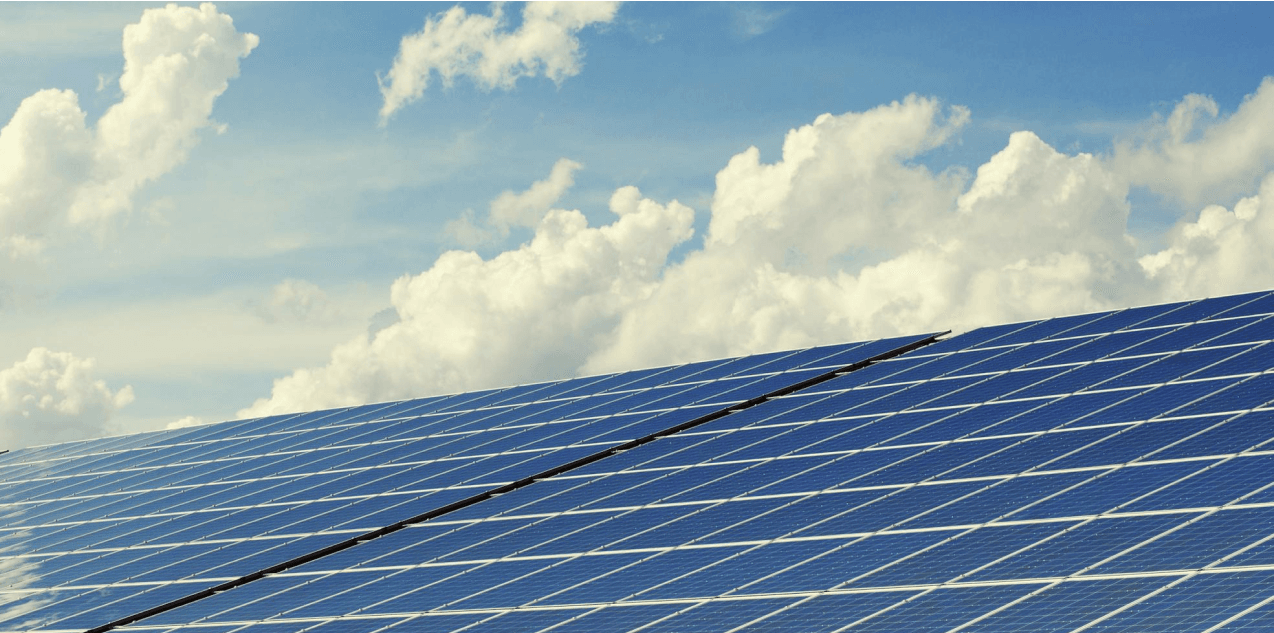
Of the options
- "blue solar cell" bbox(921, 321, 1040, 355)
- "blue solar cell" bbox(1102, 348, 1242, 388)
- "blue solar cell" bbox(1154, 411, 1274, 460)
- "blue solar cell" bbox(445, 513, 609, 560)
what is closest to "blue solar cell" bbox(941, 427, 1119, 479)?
"blue solar cell" bbox(1154, 411, 1274, 460)

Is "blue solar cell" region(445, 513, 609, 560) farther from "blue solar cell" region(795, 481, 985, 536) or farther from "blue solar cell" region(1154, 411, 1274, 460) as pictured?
"blue solar cell" region(1154, 411, 1274, 460)

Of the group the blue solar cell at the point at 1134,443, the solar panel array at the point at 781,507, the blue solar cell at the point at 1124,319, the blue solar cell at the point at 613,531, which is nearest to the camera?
the solar panel array at the point at 781,507

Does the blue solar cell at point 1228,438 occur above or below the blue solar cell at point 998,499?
above

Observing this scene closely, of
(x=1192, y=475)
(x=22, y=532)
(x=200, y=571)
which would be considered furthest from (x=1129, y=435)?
(x=22, y=532)

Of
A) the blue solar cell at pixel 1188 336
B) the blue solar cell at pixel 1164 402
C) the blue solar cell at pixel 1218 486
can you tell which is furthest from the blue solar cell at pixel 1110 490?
the blue solar cell at pixel 1188 336

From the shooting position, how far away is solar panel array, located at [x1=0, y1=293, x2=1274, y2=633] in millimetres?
19422

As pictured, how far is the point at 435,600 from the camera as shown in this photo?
938 inches

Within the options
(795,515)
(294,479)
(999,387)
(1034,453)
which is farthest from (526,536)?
(294,479)

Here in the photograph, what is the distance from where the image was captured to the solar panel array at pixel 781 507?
19422 mm

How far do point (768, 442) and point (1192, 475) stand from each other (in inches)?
387

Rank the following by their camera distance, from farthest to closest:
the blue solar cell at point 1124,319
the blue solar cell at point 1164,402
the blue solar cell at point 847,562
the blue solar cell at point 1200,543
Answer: the blue solar cell at point 1124,319 → the blue solar cell at point 1164,402 → the blue solar cell at point 847,562 → the blue solar cell at point 1200,543

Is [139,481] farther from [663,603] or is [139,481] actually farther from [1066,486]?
[1066,486]

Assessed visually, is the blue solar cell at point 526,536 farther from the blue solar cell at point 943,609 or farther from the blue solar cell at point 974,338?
the blue solar cell at point 974,338

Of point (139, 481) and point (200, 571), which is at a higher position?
point (139, 481)
